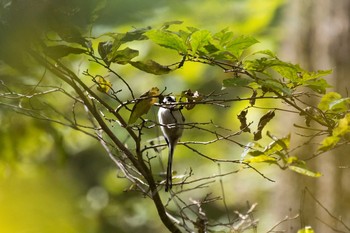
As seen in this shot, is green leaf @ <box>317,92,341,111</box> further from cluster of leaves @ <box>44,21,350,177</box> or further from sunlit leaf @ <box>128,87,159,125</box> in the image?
sunlit leaf @ <box>128,87,159,125</box>

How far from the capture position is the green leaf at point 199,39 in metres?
0.96

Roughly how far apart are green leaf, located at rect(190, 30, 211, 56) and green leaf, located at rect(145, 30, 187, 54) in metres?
0.01

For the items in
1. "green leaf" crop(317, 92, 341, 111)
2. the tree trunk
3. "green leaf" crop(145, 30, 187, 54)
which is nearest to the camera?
"green leaf" crop(145, 30, 187, 54)

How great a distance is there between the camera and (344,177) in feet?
10.4

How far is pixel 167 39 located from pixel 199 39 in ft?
0.14

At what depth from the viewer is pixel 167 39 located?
967 mm

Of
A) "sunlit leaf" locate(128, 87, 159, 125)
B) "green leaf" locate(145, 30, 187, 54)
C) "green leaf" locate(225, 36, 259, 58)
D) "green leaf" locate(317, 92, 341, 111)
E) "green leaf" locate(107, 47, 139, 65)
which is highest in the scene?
"green leaf" locate(107, 47, 139, 65)

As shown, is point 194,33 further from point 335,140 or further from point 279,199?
point 279,199

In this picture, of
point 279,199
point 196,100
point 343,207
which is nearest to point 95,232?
point 279,199

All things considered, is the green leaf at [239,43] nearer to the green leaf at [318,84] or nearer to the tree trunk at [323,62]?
the green leaf at [318,84]

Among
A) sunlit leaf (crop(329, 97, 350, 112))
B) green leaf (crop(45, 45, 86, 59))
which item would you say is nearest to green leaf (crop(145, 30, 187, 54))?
green leaf (crop(45, 45, 86, 59))

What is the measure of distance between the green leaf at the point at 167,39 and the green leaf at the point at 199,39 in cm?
1

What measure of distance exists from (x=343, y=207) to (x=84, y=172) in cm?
187

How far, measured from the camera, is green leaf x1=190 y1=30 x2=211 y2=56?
96 centimetres
